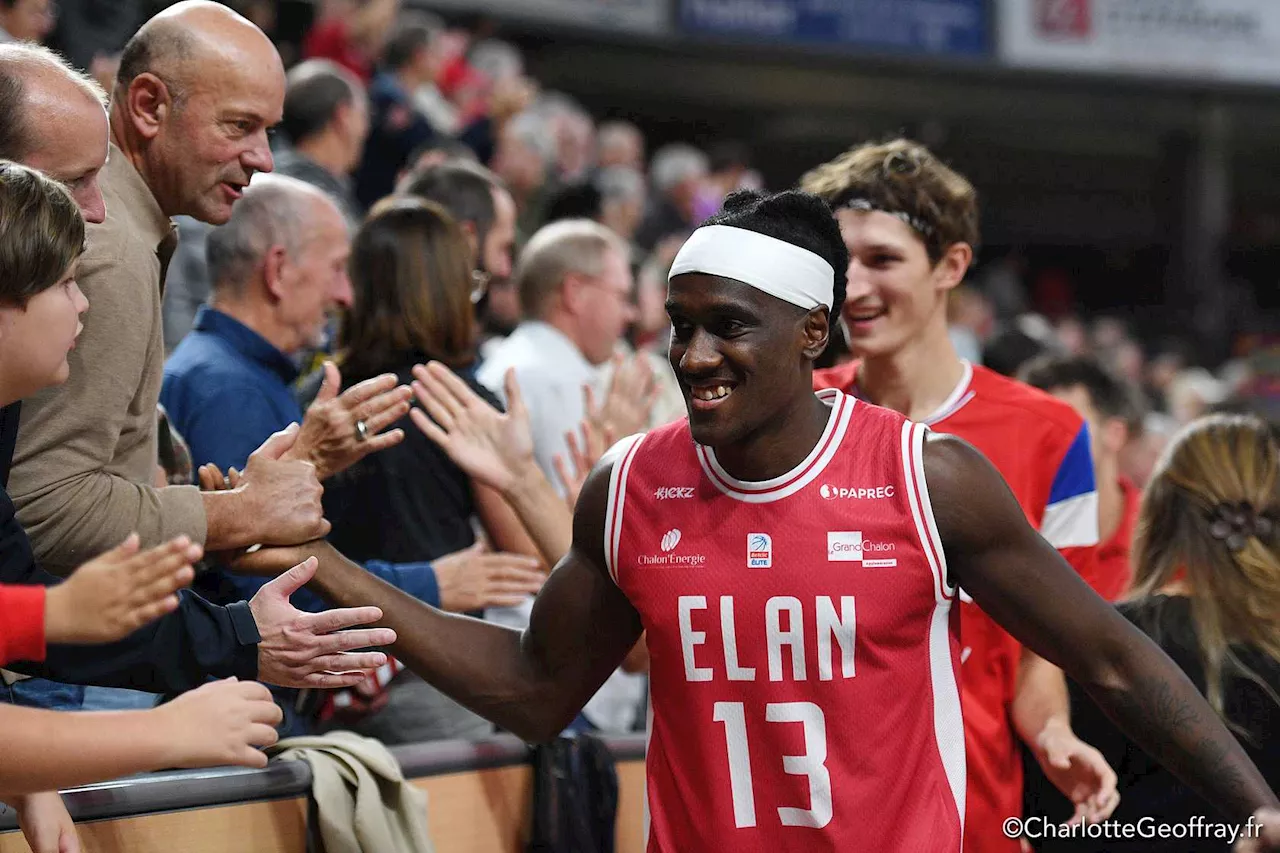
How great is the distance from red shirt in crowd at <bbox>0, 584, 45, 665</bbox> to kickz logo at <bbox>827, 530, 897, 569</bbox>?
123 centimetres

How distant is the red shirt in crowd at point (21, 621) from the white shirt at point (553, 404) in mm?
2388

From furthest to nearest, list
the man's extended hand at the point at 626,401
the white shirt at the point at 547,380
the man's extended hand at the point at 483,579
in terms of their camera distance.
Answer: the white shirt at the point at 547,380 → the man's extended hand at the point at 626,401 → the man's extended hand at the point at 483,579

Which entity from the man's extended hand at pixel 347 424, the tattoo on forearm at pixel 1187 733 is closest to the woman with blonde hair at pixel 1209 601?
the tattoo on forearm at pixel 1187 733

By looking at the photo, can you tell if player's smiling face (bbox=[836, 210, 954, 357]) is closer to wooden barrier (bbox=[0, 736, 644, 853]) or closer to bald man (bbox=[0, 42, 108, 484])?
wooden barrier (bbox=[0, 736, 644, 853])

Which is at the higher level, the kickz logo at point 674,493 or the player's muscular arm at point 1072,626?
the kickz logo at point 674,493

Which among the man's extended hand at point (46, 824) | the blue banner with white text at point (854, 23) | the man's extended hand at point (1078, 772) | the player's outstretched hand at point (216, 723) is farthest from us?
the blue banner with white text at point (854, 23)

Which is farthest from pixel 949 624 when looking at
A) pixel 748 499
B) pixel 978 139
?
pixel 978 139

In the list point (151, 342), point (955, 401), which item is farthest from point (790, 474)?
point (151, 342)

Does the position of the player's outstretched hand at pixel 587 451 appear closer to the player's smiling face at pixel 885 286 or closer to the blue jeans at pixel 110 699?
the player's smiling face at pixel 885 286

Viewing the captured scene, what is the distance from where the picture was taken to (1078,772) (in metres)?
3.16

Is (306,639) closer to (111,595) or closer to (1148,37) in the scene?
(111,595)

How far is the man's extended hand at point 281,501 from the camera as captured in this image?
273 centimetres

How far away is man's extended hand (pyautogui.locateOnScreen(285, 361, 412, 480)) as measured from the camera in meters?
2.94

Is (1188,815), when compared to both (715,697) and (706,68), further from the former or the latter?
(706,68)
